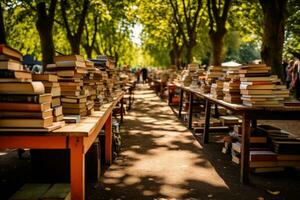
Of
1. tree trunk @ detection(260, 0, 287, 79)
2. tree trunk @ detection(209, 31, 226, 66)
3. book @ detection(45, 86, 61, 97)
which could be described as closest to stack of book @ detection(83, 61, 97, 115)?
book @ detection(45, 86, 61, 97)

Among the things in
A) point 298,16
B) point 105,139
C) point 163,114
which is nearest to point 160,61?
point 298,16

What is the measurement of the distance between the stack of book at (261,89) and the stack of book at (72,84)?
219 cm

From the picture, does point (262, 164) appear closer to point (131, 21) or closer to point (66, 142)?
point (66, 142)

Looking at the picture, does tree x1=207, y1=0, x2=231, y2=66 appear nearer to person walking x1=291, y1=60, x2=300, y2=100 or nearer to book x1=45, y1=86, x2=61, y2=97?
person walking x1=291, y1=60, x2=300, y2=100

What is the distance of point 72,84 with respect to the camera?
404 cm

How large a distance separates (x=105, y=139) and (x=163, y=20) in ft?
69.4

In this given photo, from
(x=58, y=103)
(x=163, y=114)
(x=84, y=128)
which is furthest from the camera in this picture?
(x=163, y=114)

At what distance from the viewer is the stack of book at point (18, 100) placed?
3.09m

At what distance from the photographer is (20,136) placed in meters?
3.13

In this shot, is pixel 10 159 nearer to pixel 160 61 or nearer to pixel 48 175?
pixel 48 175

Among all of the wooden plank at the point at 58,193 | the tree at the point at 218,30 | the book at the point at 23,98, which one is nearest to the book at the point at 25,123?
the book at the point at 23,98

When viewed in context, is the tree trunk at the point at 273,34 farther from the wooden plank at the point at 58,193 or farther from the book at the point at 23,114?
the book at the point at 23,114

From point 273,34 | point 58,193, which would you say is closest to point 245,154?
point 58,193

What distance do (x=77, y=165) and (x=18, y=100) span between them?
0.70 meters
